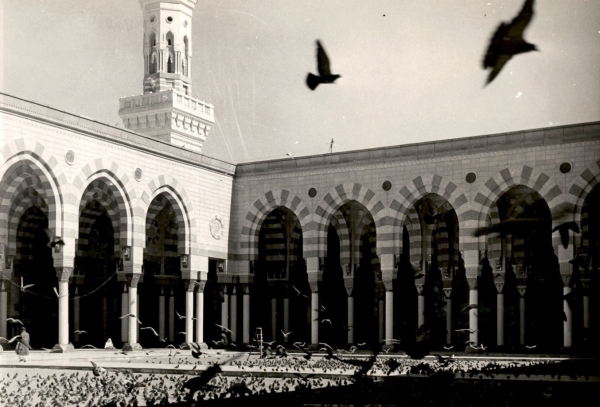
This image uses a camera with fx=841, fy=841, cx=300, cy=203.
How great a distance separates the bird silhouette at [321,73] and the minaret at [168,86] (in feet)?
77.7

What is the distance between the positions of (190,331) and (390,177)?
563 centimetres

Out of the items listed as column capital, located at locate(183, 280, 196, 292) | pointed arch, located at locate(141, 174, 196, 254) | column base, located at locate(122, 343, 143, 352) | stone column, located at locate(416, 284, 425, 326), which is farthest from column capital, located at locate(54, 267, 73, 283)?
stone column, located at locate(416, 284, 425, 326)

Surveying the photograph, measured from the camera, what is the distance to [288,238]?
20969 mm

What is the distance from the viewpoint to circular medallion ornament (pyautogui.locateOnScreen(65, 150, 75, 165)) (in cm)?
1535

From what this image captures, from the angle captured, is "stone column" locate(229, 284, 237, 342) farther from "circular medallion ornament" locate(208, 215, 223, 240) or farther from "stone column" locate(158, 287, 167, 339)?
"stone column" locate(158, 287, 167, 339)

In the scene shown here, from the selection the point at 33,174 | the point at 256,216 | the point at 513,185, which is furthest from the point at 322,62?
the point at 256,216

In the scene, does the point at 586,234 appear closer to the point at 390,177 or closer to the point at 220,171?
the point at 390,177

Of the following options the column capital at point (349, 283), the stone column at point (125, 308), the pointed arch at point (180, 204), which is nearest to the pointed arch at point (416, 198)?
the column capital at point (349, 283)

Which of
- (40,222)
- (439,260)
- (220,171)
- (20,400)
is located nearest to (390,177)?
(439,260)

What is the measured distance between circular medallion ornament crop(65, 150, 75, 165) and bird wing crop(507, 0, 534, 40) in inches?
522

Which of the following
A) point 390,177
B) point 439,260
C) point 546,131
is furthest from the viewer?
point 439,260

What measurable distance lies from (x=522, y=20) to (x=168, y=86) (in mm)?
27644

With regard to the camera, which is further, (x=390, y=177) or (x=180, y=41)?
(x=180, y=41)

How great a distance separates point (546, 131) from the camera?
16.5 m
